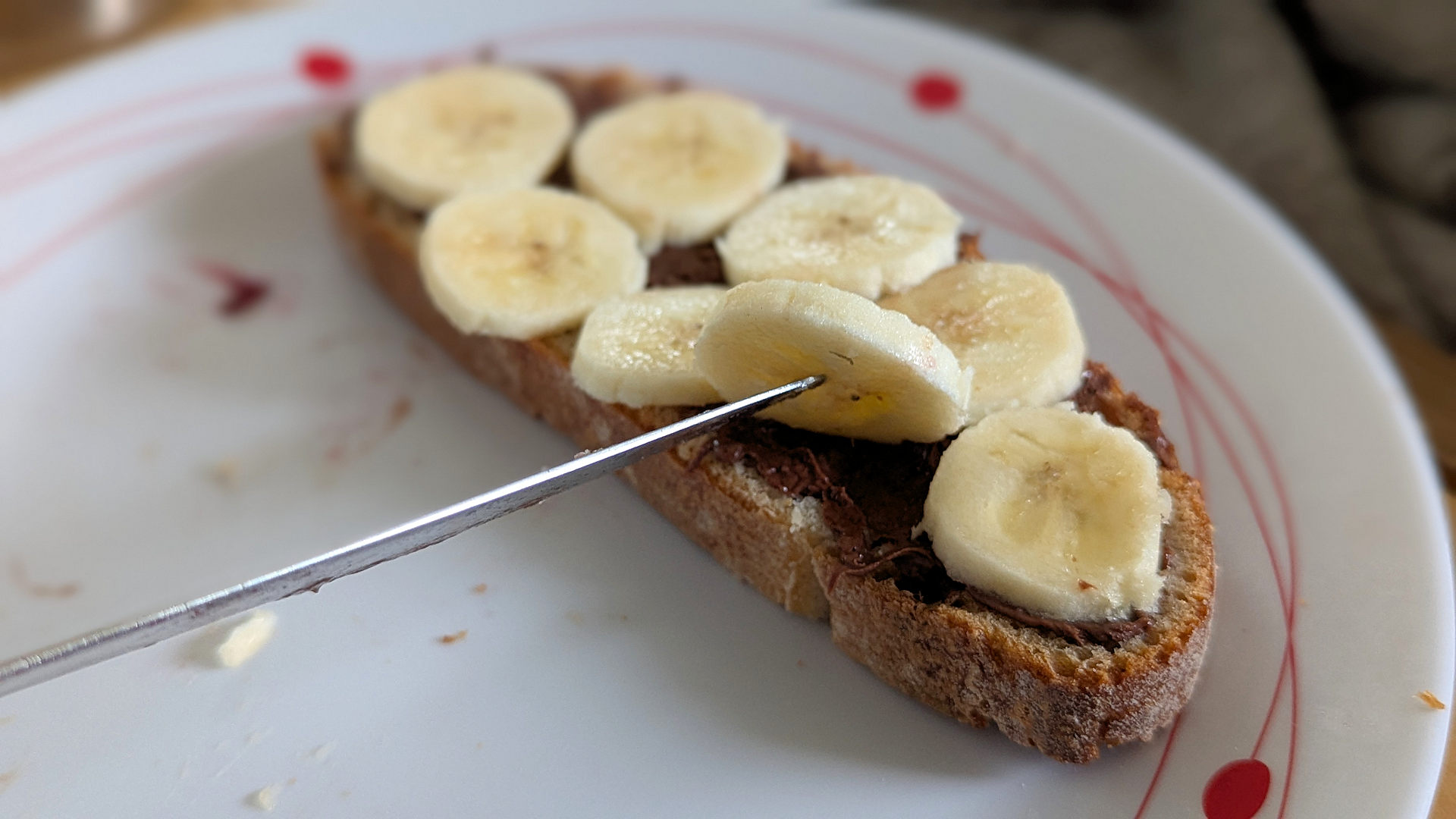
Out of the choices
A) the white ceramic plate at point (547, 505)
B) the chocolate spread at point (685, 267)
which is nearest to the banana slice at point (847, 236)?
the chocolate spread at point (685, 267)

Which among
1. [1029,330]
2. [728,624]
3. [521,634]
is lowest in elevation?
[521,634]

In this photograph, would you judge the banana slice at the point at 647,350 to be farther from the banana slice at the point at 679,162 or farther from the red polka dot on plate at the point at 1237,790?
the red polka dot on plate at the point at 1237,790

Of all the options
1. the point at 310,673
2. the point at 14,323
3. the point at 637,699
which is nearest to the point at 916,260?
the point at 637,699

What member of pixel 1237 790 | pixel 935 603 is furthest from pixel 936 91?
pixel 1237 790

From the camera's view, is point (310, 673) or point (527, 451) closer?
point (310, 673)

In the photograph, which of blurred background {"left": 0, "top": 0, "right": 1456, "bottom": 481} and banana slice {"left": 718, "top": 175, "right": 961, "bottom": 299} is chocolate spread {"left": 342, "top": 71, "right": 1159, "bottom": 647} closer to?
banana slice {"left": 718, "top": 175, "right": 961, "bottom": 299}

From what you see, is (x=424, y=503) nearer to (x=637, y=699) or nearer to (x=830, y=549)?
(x=637, y=699)

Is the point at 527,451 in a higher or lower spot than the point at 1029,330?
lower

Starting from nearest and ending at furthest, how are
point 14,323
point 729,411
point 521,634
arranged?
point 729,411
point 521,634
point 14,323
